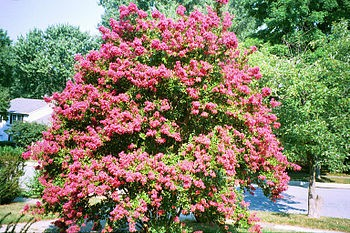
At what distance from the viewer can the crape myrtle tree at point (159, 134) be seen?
6.63 metres

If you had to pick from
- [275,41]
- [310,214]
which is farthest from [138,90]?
[275,41]

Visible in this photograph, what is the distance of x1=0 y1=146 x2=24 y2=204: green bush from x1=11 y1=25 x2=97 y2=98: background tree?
35.6 metres

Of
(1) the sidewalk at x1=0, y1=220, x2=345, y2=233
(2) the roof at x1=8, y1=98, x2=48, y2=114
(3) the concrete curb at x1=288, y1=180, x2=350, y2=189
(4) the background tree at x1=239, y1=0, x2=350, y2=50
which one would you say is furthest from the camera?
(2) the roof at x1=8, y1=98, x2=48, y2=114

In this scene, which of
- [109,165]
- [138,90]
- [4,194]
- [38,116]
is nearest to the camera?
[109,165]

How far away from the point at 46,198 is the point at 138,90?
3.43 meters

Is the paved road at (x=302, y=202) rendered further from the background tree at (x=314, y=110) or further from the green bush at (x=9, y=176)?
the green bush at (x=9, y=176)

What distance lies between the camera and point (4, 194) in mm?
13273

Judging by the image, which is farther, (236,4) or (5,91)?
(236,4)

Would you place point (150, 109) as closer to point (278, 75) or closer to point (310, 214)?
point (278, 75)

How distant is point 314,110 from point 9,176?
14075 mm

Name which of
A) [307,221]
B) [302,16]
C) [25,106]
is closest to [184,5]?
[302,16]

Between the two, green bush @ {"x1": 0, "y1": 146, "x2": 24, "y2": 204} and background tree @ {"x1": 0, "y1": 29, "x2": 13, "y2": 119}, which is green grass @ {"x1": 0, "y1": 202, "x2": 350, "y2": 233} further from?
background tree @ {"x1": 0, "y1": 29, "x2": 13, "y2": 119}

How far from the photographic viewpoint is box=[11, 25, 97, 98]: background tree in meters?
48.3

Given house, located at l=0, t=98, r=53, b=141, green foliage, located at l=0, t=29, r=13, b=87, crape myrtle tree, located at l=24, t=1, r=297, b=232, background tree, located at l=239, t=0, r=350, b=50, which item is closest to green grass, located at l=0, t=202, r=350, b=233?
crape myrtle tree, located at l=24, t=1, r=297, b=232
